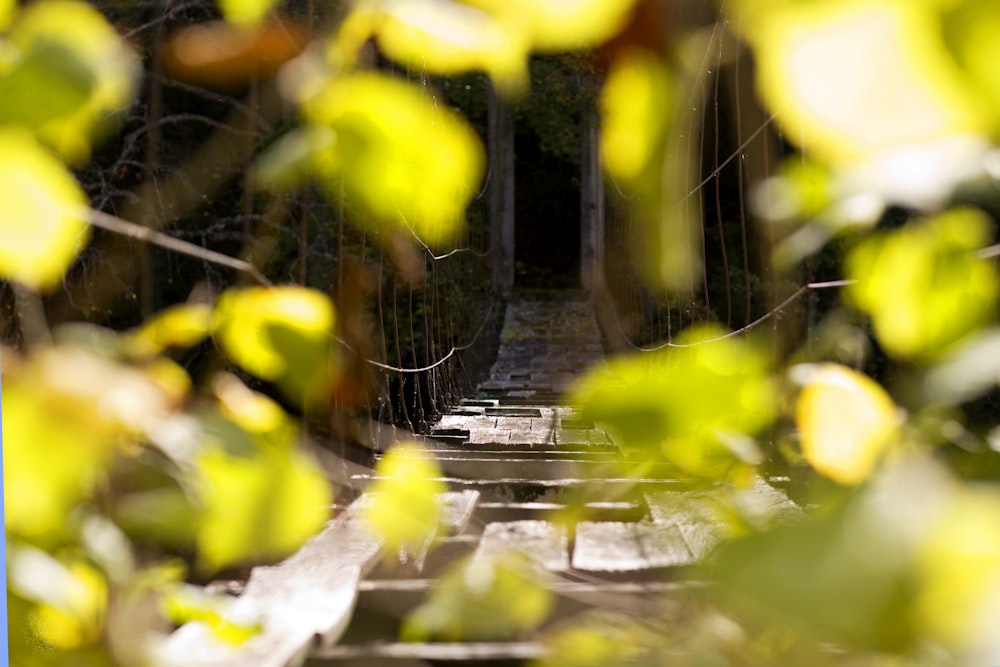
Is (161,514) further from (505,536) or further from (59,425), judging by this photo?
(505,536)

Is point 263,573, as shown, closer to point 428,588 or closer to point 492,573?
point 428,588

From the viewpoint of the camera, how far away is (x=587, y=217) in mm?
7383

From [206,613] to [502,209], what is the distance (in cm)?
601

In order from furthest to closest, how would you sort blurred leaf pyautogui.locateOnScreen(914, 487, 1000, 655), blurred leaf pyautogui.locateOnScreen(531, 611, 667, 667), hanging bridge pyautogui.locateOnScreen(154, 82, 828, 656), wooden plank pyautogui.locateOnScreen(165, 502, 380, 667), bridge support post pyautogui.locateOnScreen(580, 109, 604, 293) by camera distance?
bridge support post pyautogui.locateOnScreen(580, 109, 604, 293) < wooden plank pyautogui.locateOnScreen(165, 502, 380, 667) < hanging bridge pyautogui.locateOnScreen(154, 82, 828, 656) < blurred leaf pyautogui.locateOnScreen(531, 611, 667, 667) < blurred leaf pyautogui.locateOnScreen(914, 487, 1000, 655)

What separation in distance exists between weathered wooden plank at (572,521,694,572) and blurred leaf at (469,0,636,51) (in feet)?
1.82

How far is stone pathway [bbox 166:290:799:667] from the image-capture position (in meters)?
0.41

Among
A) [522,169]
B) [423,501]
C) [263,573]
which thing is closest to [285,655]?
[263,573]

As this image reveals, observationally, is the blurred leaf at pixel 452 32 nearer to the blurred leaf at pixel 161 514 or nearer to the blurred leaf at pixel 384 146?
the blurred leaf at pixel 384 146

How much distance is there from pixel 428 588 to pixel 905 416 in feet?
1.79

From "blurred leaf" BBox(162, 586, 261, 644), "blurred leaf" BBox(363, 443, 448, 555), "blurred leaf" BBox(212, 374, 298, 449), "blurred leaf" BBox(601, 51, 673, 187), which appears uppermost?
"blurred leaf" BBox(601, 51, 673, 187)

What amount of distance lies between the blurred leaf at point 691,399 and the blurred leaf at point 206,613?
0.24m

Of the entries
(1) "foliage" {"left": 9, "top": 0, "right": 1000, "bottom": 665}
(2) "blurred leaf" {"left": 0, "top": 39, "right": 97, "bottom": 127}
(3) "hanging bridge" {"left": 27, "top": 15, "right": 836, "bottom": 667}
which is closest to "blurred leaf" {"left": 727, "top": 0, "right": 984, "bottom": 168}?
(1) "foliage" {"left": 9, "top": 0, "right": 1000, "bottom": 665}

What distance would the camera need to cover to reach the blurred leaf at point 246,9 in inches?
13.5

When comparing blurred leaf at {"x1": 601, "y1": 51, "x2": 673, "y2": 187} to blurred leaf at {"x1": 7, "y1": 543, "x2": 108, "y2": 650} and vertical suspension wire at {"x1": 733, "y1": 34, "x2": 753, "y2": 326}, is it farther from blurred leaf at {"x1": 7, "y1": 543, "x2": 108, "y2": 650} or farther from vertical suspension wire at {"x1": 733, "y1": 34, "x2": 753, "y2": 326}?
blurred leaf at {"x1": 7, "y1": 543, "x2": 108, "y2": 650}
